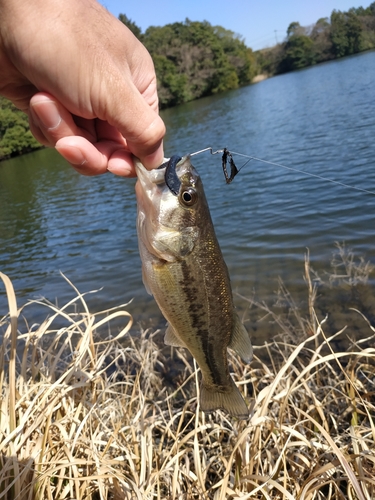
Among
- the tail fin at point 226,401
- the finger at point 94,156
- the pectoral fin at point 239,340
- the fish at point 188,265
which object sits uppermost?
the finger at point 94,156

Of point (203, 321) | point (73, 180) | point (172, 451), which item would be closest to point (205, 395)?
point (203, 321)

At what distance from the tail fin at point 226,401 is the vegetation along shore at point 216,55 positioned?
2162 inches

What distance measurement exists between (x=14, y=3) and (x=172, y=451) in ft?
10.7

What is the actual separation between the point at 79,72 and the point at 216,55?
9252 cm

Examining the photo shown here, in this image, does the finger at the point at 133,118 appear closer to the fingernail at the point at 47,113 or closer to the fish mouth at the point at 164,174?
the fish mouth at the point at 164,174

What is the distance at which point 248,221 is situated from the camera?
1239cm

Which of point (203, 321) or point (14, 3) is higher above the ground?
point (14, 3)

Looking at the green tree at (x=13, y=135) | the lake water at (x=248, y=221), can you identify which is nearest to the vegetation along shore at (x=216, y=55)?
the green tree at (x=13, y=135)

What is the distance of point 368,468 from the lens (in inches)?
113

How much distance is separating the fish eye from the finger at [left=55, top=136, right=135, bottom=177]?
430mm

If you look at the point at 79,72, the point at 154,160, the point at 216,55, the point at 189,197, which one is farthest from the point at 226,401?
the point at 216,55

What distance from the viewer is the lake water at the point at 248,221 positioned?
9.14 m

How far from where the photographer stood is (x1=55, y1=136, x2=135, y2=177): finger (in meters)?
2.37

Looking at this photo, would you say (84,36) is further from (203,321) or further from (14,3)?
(203,321)
